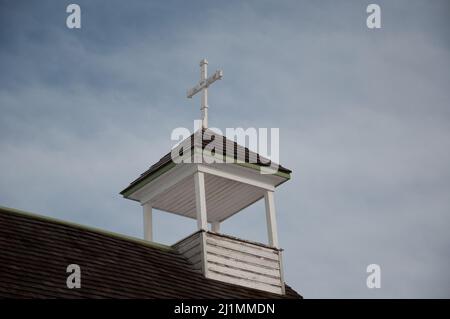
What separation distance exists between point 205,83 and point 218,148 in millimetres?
1895

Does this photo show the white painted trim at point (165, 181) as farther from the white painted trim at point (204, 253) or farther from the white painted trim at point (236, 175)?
the white painted trim at point (204, 253)

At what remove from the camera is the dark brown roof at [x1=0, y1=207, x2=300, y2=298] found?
14.6 m

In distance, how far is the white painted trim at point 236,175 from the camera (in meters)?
19.1

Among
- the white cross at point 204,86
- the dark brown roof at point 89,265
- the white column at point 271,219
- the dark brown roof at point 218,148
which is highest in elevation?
the white cross at point 204,86

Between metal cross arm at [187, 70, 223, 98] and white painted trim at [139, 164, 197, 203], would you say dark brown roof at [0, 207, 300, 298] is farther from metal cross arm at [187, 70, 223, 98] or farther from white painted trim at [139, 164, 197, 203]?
metal cross arm at [187, 70, 223, 98]

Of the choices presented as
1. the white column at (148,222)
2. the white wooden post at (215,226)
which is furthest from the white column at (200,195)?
the white wooden post at (215,226)

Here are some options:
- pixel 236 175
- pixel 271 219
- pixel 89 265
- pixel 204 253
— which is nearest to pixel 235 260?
pixel 204 253

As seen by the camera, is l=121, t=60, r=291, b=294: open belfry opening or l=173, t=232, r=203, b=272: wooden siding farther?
l=121, t=60, r=291, b=294: open belfry opening

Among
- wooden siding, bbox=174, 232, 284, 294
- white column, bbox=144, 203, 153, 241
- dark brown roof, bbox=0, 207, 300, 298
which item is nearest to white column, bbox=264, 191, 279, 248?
wooden siding, bbox=174, 232, 284, 294

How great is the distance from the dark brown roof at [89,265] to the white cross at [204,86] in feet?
10.3

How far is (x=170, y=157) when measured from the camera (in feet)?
63.7
